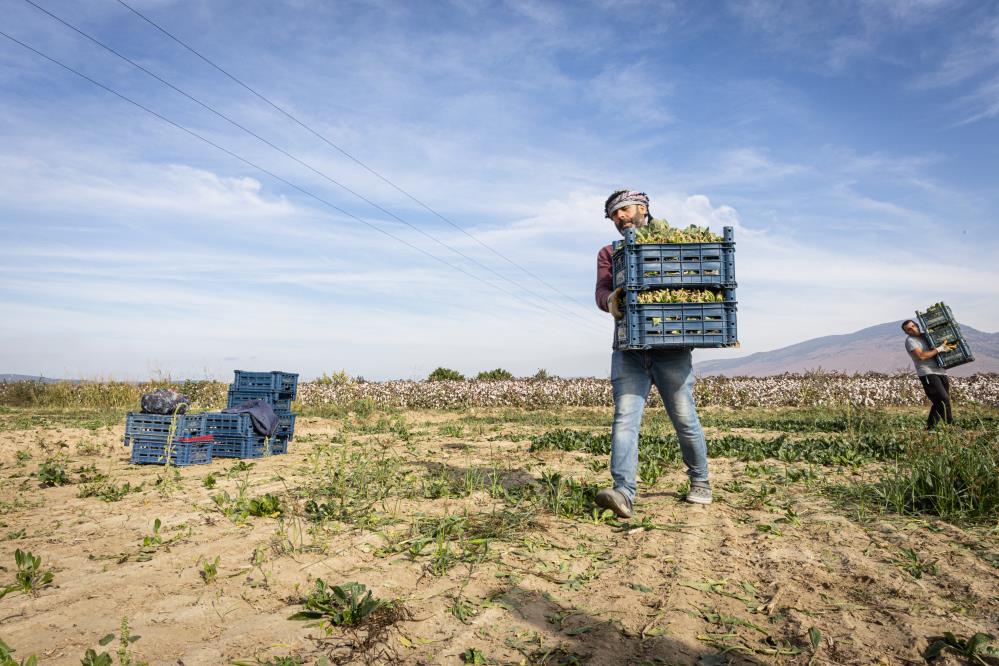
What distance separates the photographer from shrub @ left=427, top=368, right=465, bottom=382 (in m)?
27.9

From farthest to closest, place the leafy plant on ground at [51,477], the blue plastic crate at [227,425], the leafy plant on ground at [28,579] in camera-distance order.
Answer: the blue plastic crate at [227,425], the leafy plant on ground at [51,477], the leafy plant on ground at [28,579]

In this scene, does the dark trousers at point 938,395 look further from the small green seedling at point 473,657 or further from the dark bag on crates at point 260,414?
the dark bag on crates at point 260,414

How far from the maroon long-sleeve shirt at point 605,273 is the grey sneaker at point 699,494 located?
5.81 feet

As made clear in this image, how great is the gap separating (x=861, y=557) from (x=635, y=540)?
1.44 meters

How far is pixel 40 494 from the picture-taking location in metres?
6.75

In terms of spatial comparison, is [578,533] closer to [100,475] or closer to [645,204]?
[645,204]

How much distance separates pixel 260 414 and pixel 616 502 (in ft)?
21.3

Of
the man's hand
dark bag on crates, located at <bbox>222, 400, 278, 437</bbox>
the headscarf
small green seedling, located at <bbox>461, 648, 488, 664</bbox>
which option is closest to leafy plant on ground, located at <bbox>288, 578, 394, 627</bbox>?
small green seedling, located at <bbox>461, 648, 488, 664</bbox>

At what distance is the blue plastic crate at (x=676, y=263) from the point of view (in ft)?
16.1

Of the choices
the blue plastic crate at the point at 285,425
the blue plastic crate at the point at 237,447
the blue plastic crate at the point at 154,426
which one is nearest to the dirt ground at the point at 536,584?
the blue plastic crate at the point at 154,426

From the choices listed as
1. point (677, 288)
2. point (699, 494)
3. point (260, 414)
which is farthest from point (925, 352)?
point (260, 414)

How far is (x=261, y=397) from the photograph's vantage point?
10273 mm

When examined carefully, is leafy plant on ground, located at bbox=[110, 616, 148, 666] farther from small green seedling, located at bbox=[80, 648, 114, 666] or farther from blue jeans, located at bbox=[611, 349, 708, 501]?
blue jeans, located at bbox=[611, 349, 708, 501]

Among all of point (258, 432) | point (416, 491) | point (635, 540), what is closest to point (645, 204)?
point (635, 540)
